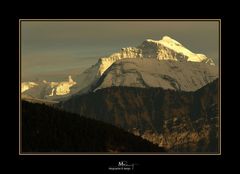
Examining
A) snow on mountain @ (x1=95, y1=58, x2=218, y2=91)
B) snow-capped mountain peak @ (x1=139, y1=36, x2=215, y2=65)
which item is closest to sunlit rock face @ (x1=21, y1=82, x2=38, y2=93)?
snow on mountain @ (x1=95, y1=58, x2=218, y2=91)

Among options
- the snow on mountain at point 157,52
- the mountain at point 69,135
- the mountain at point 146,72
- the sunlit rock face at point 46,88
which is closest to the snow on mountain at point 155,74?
the mountain at point 146,72

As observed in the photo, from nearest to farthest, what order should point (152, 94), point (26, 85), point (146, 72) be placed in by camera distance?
point (26, 85), point (152, 94), point (146, 72)

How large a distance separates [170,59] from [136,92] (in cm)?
160

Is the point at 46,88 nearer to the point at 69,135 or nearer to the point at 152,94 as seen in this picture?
the point at 69,135

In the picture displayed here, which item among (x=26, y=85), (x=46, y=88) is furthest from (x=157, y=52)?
(x=26, y=85)

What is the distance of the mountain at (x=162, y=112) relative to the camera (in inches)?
1417

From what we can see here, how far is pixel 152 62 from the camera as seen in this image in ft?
120

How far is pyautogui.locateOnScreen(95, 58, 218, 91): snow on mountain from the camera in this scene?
119 feet

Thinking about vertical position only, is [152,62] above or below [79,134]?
above

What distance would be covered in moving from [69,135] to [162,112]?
3.04 m

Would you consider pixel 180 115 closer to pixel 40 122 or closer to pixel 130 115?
pixel 130 115

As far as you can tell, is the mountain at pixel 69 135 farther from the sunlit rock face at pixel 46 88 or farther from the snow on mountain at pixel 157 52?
the snow on mountain at pixel 157 52

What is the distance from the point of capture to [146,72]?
36.5 meters
